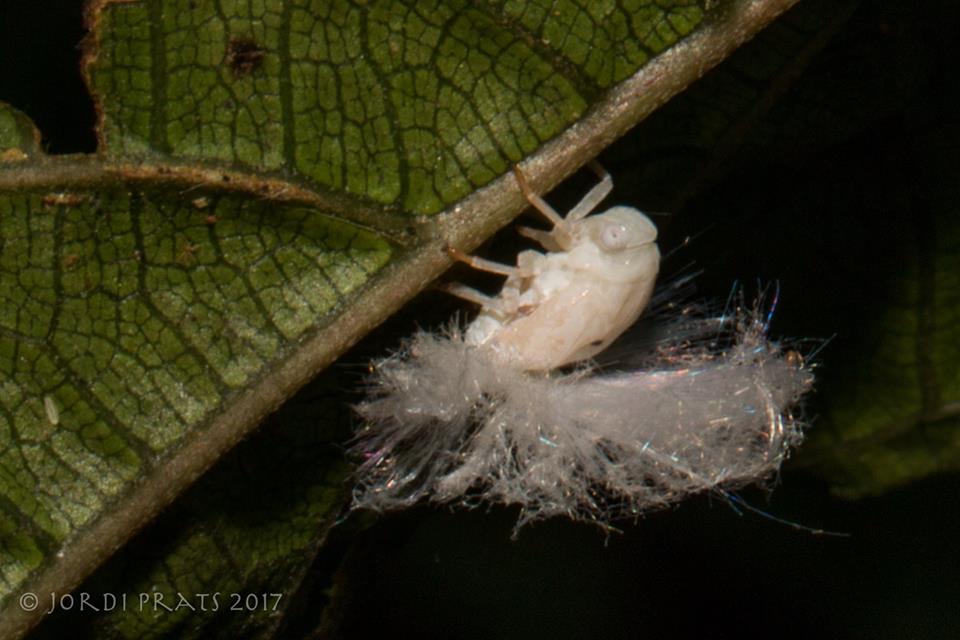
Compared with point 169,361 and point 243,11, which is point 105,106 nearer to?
point 243,11

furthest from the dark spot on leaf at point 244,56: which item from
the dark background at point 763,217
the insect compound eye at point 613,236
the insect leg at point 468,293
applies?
the insect compound eye at point 613,236

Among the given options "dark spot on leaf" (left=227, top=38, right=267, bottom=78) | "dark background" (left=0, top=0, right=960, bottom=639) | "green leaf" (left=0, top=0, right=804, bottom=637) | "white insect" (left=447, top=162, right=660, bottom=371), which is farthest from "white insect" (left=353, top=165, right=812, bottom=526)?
"dark spot on leaf" (left=227, top=38, right=267, bottom=78)

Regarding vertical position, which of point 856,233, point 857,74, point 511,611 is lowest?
point 511,611

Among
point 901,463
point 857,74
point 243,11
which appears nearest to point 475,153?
point 243,11

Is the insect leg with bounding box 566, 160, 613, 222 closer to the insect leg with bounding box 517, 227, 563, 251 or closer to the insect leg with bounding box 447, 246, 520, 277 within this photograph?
the insect leg with bounding box 517, 227, 563, 251

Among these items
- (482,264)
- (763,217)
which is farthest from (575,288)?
(763,217)

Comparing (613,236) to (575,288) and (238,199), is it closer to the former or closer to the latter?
(575,288)

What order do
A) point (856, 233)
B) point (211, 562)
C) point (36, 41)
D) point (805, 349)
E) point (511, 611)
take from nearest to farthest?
point (211, 562) < point (36, 41) < point (856, 233) < point (805, 349) < point (511, 611)
